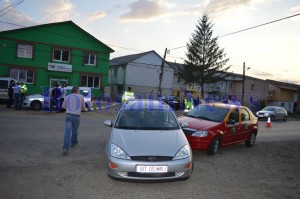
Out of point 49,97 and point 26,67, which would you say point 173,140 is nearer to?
point 49,97

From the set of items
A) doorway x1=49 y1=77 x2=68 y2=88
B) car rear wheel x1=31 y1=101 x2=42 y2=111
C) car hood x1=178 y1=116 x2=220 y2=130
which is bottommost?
car rear wheel x1=31 y1=101 x2=42 y2=111

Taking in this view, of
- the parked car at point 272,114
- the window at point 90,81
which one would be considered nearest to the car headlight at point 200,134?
the parked car at point 272,114

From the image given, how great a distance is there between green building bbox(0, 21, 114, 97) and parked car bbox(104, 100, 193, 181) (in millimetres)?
27037

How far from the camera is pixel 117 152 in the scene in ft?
17.8

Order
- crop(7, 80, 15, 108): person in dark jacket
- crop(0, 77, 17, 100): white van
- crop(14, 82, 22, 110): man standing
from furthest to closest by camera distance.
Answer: crop(0, 77, 17, 100): white van → crop(7, 80, 15, 108): person in dark jacket → crop(14, 82, 22, 110): man standing

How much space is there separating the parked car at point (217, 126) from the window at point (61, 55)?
26.9m

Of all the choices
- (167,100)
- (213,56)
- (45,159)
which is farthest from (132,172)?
(213,56)

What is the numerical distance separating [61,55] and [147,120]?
95.5 ft

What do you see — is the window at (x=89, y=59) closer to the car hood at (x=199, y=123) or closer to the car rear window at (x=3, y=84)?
the car rear window at (x=3, y=84)

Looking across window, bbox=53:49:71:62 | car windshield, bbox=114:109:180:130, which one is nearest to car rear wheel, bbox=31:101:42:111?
car windshield, bbox=114:109:180:130

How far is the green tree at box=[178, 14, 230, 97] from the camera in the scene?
45125 mm

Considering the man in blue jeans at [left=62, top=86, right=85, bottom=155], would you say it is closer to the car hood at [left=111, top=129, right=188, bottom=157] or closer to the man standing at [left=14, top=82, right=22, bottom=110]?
the car hood at [left=111, top=129, right=188, bottom=157]

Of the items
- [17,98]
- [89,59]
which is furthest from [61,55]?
[17,98]

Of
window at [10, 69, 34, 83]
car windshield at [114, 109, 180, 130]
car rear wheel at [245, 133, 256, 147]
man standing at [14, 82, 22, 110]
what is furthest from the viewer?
window at [10, 69, 34, 83]
